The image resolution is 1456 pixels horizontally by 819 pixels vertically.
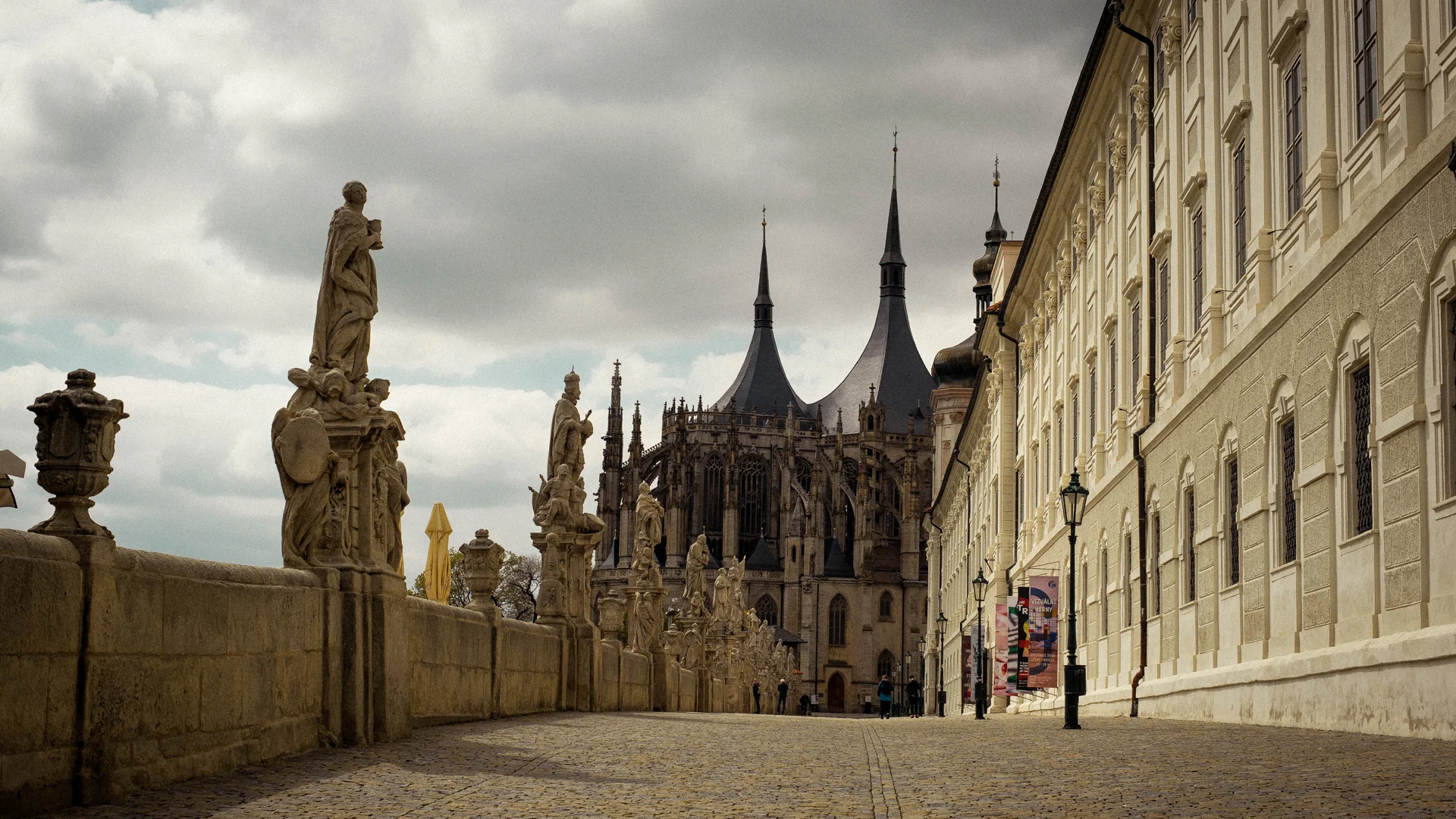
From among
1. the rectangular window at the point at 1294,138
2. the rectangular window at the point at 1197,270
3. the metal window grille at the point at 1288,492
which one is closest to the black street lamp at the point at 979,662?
the rectangular window at the point at 1197,270

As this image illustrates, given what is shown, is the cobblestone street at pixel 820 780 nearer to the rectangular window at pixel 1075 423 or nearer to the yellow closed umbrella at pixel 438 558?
the yellow closed umbrella at pixel 438 558

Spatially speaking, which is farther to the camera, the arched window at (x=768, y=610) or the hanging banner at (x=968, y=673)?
the arched window at (x=768, y=610)

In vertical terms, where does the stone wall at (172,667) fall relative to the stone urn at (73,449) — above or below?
below

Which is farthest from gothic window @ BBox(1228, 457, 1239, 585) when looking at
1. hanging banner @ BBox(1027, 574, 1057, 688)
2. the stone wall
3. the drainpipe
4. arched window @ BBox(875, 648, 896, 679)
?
arched window @ BBox(875, 648, 896, 679)

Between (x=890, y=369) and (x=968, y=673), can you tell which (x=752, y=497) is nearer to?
(x=890, y=369)

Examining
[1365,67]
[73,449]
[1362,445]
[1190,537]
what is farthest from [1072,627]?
[73,449]

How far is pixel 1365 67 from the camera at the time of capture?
50.3 feet

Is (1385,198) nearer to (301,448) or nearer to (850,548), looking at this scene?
(301,448)

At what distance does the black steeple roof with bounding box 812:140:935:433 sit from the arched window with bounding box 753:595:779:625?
69.0 ft

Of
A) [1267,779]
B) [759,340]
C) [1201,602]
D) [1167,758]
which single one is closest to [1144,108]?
[1201,602]

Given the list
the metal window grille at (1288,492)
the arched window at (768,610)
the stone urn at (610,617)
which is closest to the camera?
the metal window grille at (1288,492)

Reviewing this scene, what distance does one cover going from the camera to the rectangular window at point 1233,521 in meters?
20.0

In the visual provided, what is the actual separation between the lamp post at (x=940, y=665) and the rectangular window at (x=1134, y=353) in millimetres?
33754

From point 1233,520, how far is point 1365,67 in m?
6.56
